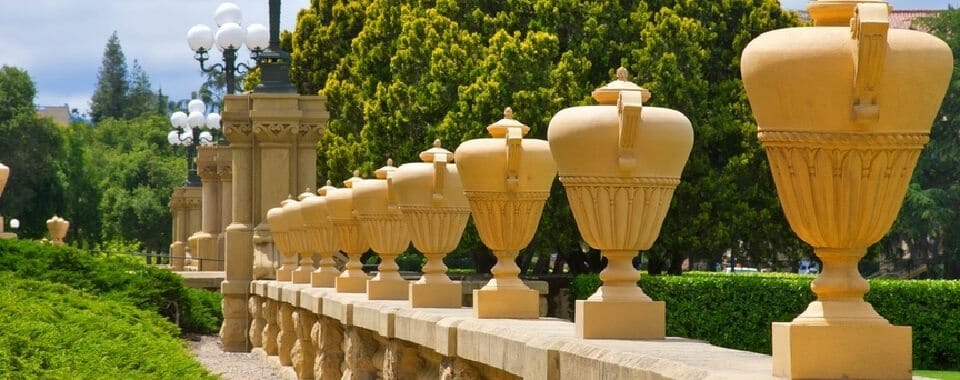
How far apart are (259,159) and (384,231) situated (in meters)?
13.3

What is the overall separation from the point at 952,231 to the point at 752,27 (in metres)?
25.1

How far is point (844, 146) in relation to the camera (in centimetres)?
596

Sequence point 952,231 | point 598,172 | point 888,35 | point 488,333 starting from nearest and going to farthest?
point 888,35 < point 598,172 < point 488,333 < point 952,231

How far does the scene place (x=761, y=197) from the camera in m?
31.6

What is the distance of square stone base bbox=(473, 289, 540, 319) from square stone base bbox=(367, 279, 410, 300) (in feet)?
12.0

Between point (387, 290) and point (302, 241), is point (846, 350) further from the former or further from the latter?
point (302, 241)

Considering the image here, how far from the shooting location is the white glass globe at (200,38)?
110 feet

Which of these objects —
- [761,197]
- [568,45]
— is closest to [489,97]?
[568,45]

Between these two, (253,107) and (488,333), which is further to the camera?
(253,107)

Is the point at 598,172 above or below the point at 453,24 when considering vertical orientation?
below

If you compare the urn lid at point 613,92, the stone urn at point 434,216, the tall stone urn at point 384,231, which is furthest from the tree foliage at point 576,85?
the urn lid at point 613,92

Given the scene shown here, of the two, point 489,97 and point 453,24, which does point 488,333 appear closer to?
point 489,97

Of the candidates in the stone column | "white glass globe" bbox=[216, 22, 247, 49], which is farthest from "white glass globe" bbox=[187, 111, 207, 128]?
the stone column

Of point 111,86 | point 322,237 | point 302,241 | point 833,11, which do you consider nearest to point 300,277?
point 302,241
